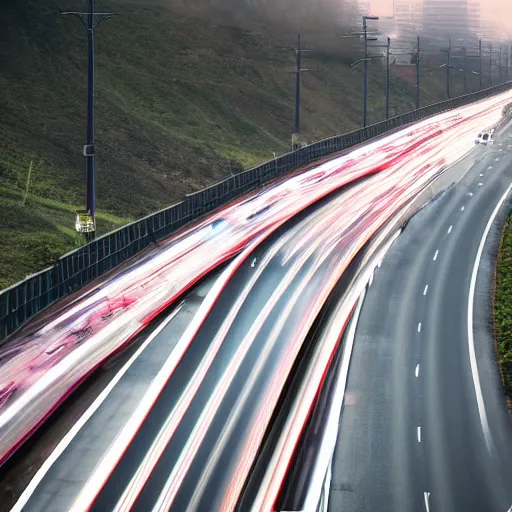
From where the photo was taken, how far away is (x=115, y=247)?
52.1 metres

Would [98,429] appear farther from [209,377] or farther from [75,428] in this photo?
[209,377]

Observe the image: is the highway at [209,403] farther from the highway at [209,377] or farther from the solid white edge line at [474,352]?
the solid white edge line at [474,352]

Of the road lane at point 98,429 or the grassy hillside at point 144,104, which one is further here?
the grassy hillside at point 144,104

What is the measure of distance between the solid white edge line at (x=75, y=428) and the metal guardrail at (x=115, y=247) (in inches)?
177

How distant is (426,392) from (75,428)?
45.1ft

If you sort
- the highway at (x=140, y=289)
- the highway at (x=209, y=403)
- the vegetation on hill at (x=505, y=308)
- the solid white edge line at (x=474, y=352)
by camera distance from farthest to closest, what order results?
the vegetation on hill at (x=505, y=308) < the solid white edge line at (x=474, y=352) < the highway at (x=140, y=289) < the highway at (x=209, y=403)

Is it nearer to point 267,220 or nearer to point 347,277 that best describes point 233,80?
point 267,220

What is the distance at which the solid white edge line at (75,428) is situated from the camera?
30484 millimetres

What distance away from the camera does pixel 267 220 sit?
65.5 meters

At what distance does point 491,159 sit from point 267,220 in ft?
119

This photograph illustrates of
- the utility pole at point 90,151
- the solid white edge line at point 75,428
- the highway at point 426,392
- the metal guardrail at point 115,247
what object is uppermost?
the utility pole at point 90,151

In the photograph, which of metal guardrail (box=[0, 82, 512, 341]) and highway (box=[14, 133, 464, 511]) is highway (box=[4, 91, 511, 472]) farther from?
highway (box=[14, 133, 464, 511])

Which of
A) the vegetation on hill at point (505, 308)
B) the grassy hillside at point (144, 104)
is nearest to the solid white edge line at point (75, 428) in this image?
the grassy hillside at point (144, 104)

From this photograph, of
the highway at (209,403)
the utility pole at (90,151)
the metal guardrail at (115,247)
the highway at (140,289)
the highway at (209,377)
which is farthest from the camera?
the utility pole at (90,151)
